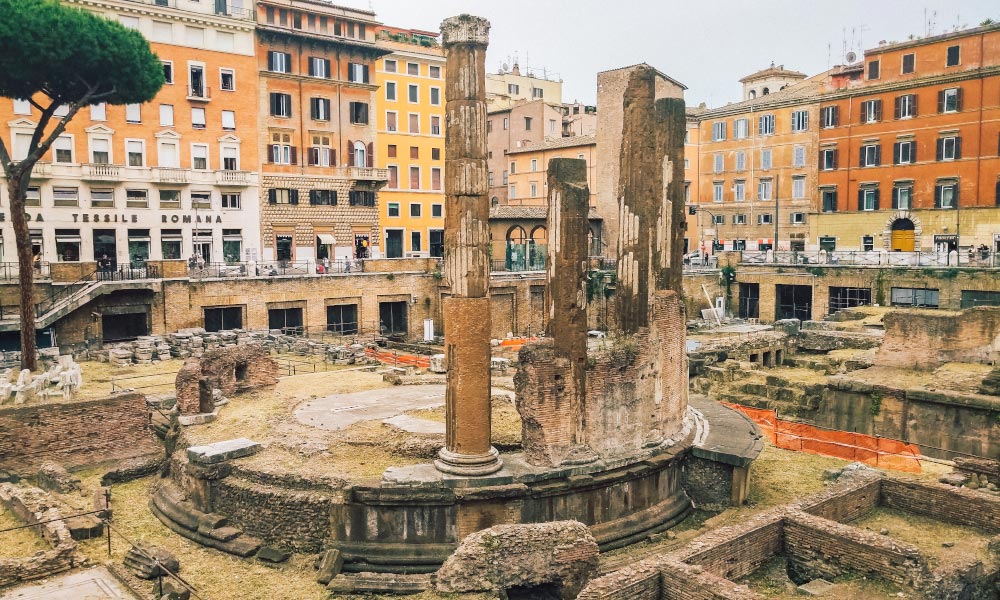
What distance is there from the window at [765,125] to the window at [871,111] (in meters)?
6.00

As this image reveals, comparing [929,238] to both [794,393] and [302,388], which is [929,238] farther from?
[302,388]

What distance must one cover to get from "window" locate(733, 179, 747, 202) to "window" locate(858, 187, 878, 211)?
798cm

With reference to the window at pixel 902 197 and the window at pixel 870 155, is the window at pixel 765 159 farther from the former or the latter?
the window at pixel 902 197

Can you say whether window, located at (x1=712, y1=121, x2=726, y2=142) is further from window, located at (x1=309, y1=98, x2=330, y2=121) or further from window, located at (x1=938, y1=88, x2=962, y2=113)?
window, located at (x1=309, y1=98, x2=330, y2=121)

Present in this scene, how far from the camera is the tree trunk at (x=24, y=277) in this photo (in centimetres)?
2364

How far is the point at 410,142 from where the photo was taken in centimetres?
5116

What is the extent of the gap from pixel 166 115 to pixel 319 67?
8877mm

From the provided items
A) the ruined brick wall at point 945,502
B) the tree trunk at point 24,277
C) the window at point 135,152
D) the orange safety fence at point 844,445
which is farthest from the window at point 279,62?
the ruined brick wall at point 945,502

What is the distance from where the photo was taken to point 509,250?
40.5m

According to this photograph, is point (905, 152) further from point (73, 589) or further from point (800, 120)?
point (73, 589)

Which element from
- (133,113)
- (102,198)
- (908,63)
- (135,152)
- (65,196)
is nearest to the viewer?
(65,196)

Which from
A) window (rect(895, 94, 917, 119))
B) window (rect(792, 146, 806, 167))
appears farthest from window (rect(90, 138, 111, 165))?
window (rect(895, 94, 917, 119))

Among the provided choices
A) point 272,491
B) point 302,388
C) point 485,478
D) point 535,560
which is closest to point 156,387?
point 302,388

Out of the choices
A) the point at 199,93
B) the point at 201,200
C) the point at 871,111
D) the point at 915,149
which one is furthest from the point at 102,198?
the point at 915,149
